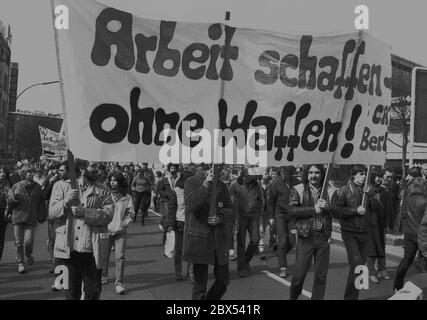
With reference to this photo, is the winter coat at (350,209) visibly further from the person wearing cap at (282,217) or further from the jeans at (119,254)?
the jeans at (119,254)

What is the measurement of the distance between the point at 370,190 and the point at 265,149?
7.23 ft

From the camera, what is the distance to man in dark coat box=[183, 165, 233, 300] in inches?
223

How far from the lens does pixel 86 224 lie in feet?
19.0

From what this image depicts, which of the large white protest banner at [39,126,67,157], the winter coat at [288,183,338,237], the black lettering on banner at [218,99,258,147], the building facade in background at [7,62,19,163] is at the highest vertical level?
the building facade in background at [7,62,19,163]

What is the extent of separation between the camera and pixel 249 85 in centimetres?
554

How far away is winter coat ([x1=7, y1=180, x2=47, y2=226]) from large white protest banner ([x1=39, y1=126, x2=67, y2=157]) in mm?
12176

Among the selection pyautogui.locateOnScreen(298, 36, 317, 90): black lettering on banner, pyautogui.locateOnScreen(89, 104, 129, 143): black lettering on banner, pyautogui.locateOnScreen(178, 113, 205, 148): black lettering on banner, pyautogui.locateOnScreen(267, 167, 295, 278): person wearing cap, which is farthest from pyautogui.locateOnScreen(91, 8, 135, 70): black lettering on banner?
pyautogui.locateOnScreen(267, 167, 295, 278): person wearing cap

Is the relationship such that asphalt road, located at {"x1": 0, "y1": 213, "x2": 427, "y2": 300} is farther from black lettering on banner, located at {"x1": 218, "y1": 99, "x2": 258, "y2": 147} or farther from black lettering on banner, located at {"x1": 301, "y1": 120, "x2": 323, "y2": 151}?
black lettering on banner, located at {"x1": 218, "y1": 99, "x2": 258, "y2": 147}

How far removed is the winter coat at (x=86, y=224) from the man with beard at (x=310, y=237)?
210 cm

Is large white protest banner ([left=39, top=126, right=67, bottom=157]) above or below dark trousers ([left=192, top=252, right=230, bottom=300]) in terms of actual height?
above

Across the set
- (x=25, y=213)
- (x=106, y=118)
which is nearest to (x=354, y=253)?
(x=106, y=118)

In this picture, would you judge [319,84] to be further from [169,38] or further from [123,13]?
[123,13]

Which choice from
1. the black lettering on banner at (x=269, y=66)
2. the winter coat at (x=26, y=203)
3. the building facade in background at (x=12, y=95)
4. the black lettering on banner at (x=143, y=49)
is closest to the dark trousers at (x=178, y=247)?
the winter coat at (x=26, y=203)

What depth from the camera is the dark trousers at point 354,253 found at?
673 cm
